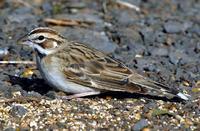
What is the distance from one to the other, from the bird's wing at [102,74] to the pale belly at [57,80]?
64 mm

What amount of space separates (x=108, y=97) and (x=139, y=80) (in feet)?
1.66

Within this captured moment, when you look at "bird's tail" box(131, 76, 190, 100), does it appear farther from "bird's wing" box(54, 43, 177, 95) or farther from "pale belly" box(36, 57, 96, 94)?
"pale belly" box(36, 57, 96, 94)

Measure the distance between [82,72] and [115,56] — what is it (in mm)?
1928

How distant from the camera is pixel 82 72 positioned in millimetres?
9977

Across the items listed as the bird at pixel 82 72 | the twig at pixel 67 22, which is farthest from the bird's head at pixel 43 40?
the twig at pixel 67 22

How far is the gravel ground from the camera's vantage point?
9.16 metres

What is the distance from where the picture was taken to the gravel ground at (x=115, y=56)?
9.16 metres

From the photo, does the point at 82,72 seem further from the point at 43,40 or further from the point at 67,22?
the point at 67,22

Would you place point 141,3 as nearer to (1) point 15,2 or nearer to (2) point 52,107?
(1) point 15,2

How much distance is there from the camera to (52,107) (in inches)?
372

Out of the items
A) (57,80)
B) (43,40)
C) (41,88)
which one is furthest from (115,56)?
(57,80)

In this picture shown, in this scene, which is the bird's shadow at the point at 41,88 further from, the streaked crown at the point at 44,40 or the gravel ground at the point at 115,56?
the streaked crown at the point at 44,40

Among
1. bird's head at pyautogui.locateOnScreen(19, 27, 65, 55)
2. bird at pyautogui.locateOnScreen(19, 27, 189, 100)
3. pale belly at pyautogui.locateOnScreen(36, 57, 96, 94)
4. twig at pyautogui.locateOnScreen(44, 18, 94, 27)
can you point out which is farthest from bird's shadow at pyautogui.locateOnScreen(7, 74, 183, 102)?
twig at pyautogui.locateOnScreen(44, 18, 94, 27)

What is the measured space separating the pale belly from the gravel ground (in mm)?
157
